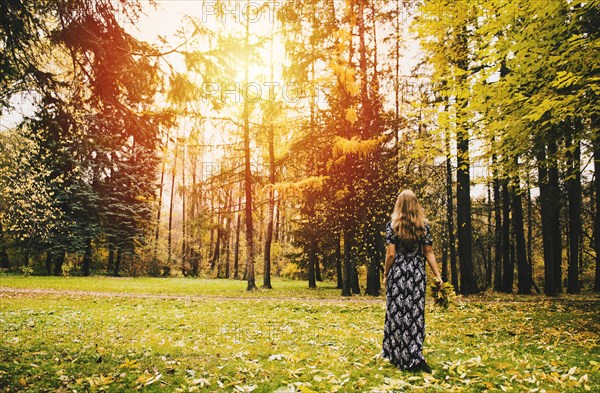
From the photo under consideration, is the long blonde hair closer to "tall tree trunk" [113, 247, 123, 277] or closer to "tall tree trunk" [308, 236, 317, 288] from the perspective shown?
"tall tree trunk" [308, 236, 317, 288]

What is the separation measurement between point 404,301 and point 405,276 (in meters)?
0.32

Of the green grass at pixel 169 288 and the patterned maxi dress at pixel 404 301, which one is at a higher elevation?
the patterned maxi dress at pixel 404 301

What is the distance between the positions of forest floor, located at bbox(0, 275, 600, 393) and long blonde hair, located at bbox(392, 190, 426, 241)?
5.46 ft

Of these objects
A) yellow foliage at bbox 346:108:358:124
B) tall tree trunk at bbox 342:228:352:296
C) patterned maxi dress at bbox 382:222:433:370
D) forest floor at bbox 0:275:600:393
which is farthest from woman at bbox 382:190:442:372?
tall tree trunk at bbox 342:228:352:296

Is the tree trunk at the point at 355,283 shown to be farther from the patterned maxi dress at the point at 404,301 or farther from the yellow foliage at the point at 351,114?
the patterned maxi dress at the point at 404,301

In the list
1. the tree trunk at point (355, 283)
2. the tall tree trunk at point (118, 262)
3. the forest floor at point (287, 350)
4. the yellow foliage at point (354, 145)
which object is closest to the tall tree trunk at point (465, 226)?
the yellow foliage at point (354, 145)

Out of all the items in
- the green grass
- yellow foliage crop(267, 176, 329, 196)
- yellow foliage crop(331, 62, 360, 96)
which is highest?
yellow foliage crop(331, 62, 360, 96)

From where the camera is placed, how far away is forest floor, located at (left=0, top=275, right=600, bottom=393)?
4039mm

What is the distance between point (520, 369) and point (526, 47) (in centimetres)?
592

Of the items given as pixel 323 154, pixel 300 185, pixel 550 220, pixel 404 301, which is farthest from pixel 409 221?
pixel 550 220

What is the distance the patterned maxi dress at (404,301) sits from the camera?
4703 millimetres

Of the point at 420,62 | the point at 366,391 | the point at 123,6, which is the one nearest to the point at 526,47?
the point at 366,391

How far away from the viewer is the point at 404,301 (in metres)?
4.83

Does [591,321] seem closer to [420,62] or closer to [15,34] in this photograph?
[15,34]
